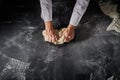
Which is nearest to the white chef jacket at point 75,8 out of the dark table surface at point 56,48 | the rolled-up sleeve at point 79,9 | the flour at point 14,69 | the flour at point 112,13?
the rolled-up sleeve at point 79,9

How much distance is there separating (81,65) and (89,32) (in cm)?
38

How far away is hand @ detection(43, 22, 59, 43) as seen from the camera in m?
1.88

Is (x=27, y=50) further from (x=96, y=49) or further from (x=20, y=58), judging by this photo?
(x=96, y=49)

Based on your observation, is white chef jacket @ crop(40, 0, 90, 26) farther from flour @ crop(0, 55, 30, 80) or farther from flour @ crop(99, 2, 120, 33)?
flour @ crop(0, 55, 30, 80)

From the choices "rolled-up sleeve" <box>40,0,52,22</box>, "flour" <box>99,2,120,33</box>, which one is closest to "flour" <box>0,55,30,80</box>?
"rolled-up sleeve" <box>40,0,52,22</box>

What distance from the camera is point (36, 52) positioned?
6.09 ft

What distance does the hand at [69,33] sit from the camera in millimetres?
1874

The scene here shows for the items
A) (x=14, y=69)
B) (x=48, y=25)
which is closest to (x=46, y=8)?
(x=48, y=25)

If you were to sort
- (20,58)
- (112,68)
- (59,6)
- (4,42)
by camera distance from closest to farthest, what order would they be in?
(112,68) < (20,58) < (4,42) < (59,6)

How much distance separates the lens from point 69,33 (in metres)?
1.88

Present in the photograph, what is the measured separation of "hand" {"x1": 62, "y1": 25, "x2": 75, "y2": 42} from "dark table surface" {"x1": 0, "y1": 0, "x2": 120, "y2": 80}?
5 cm

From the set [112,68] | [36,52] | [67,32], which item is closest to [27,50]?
[36,52]

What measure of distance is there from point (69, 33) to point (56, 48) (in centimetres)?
16

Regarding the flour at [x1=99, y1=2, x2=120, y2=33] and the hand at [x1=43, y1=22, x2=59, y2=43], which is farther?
the flour at [x1=99, y1=2, x2=120, y2=33]
